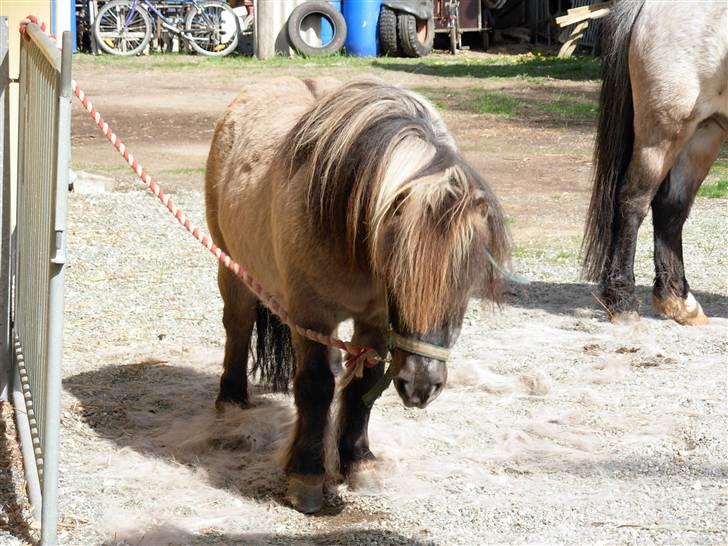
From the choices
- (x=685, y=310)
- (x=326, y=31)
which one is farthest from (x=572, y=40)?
(x=685, y=310)

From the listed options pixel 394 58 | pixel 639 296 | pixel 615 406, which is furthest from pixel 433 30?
pixel 615 406

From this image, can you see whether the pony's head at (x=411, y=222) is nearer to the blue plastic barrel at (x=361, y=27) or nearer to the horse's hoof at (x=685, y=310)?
the horse's hoof at (x=685, y=310)

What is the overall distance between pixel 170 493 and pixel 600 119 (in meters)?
3.76

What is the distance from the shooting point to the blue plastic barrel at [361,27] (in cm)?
2058

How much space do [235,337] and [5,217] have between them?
3.56 ft

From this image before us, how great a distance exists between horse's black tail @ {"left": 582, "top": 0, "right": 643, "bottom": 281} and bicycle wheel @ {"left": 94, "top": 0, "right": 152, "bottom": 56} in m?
14.9

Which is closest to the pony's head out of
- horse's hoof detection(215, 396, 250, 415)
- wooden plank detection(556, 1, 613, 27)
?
horse's hoof detection(215, 396, 250, 415)

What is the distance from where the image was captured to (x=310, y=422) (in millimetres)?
3824

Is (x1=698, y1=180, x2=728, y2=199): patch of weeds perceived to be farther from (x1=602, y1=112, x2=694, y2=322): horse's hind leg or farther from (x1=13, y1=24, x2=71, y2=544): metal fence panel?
(x1=13, y1=24, x2=71, y2=544): metal fence panel

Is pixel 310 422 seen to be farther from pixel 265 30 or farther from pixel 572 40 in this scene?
pixel 572 40

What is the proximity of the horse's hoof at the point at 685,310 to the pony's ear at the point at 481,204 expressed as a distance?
3.40m

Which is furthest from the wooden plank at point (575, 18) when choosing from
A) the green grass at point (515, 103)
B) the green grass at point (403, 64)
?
the green grass at point (515, 103)

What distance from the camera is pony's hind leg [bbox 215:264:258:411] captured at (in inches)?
185

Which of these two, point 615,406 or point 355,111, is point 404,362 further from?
point 615,406
